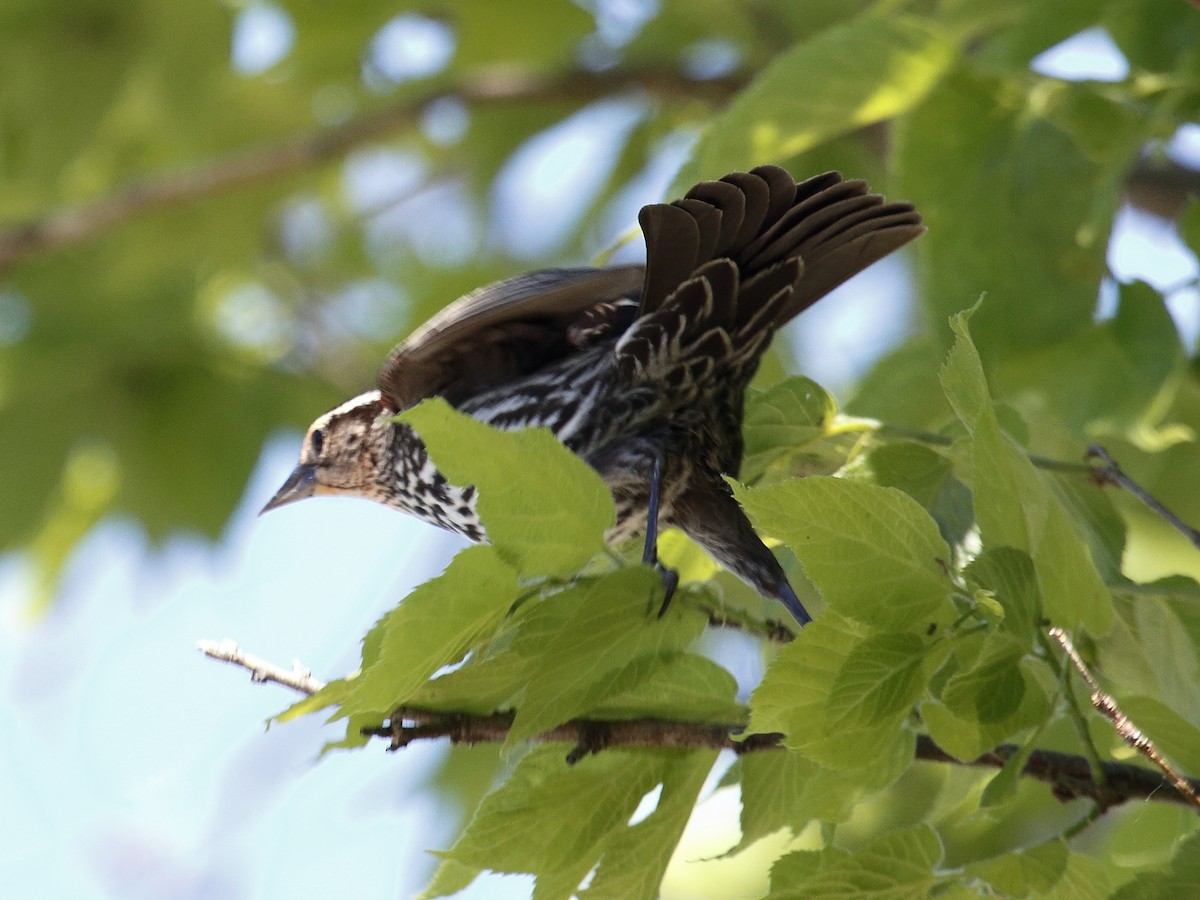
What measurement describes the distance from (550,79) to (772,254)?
276 centimetres

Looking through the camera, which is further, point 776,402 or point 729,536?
point 729,536

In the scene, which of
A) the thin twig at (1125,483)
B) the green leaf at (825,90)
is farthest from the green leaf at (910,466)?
the green leaf at (825,90)

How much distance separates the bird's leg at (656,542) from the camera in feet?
5.54

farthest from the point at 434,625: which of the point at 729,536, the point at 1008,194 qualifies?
the point at 1008,194

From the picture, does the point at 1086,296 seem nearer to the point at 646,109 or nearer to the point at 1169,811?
the point at 1169,811

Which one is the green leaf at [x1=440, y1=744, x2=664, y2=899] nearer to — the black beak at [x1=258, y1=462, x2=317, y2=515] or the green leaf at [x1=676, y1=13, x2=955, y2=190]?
the green leaf at [x1=676, y1=13, x2=955, y2=190]

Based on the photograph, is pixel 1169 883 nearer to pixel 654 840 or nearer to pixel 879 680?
pixel 879 680

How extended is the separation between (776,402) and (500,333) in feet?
3.00

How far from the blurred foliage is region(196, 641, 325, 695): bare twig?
0.33ft

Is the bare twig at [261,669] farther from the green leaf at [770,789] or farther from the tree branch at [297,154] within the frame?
the tree branch at [297,154]

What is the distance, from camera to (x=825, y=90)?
252 cm

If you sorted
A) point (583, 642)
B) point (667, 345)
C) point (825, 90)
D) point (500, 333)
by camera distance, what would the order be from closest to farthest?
1. point (583, 642)
2. point (825, 90)
3. point (667, 345)
4. point (500, 333)

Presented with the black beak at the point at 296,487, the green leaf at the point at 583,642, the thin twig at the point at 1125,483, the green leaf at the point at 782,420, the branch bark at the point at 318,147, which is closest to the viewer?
the green leaf at the point at 583,642

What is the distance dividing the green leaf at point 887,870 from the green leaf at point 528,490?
0.45m
